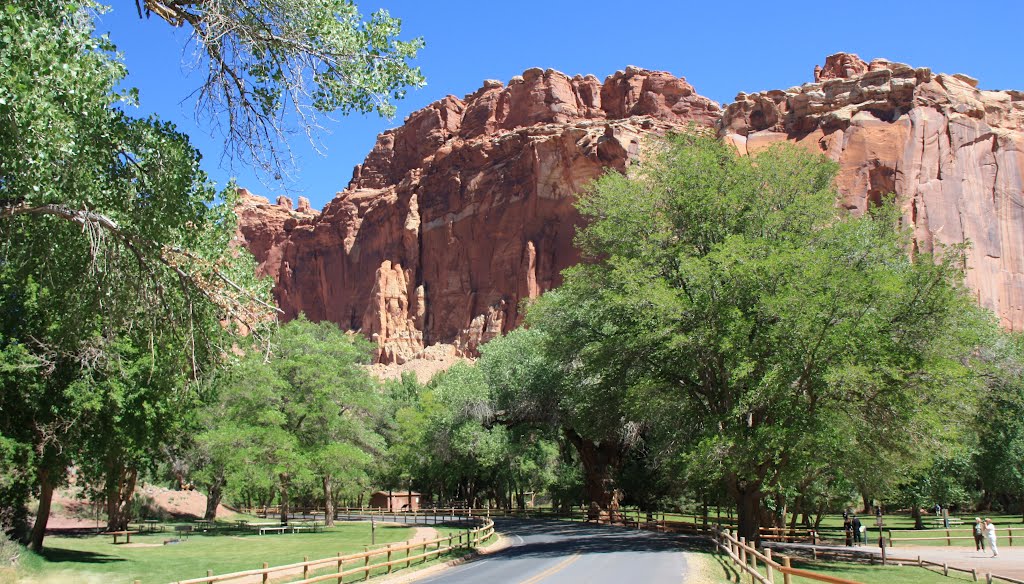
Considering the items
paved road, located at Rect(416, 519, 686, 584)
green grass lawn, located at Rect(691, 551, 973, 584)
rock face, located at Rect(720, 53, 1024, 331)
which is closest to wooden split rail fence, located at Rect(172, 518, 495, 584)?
paved road, located at Rect(416, 519, 686, 584)

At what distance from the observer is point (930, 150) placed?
238 feet

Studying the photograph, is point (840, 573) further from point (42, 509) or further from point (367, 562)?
point (42, 509)

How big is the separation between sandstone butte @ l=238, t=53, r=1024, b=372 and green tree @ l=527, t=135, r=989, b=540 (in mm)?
31302

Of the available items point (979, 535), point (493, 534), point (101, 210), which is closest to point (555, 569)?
point (101, 210)

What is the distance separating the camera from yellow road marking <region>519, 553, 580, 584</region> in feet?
51.5

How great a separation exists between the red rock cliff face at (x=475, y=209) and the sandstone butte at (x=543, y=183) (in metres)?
0.24

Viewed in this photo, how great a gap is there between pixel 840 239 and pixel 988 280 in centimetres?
6070

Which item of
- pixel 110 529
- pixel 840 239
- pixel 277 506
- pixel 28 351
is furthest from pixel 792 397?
pixel 277 506

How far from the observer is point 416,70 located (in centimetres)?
1111

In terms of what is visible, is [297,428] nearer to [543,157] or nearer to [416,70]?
[416,70]

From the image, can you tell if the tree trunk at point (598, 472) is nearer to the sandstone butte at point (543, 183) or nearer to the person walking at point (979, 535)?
the person walking at point (979, 535)

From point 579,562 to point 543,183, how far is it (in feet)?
259

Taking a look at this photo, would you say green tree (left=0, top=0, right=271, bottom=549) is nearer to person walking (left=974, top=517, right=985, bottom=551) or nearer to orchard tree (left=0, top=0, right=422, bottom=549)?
orchard tree (left=0, top=0, right=422, bottom=549)

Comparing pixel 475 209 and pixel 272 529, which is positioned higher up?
pixel 475 209
